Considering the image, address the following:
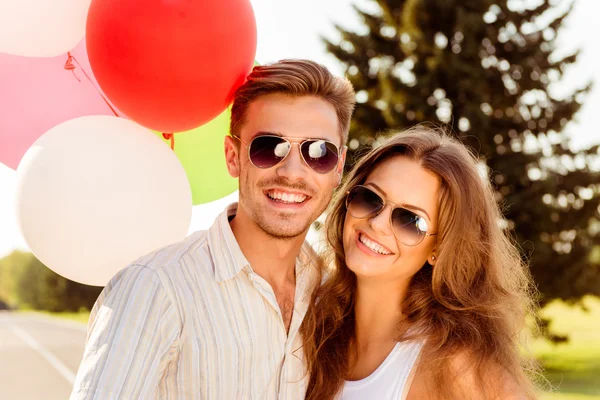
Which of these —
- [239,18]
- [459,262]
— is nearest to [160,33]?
[239,18]

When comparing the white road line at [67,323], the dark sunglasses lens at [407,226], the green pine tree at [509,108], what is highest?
the green pine tree at [509,108]

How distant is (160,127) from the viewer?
3209mm

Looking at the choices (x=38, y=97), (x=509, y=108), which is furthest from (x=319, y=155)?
(x=509, y=108)

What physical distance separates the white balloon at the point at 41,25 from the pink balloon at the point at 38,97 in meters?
0.24

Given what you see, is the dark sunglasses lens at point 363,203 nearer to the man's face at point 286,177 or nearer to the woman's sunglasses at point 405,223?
→ the woman's sunglasses at point 405,223

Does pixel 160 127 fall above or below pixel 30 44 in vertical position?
below

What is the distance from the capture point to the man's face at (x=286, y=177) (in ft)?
10.5

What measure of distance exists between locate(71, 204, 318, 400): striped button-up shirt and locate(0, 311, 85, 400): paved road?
1320cm

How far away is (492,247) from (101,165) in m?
1.89

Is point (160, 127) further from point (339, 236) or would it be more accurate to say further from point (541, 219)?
point (541, 219)

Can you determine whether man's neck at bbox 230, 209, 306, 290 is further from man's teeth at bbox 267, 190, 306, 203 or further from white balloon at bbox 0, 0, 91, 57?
white balloon at bbox 0, 0, 91, 57

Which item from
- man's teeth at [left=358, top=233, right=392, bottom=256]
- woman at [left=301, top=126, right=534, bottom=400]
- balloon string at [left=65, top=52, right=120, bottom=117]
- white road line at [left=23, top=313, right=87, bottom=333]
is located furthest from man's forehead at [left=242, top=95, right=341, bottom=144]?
white road line at [left=23, top=313, right=87, bottom=333]

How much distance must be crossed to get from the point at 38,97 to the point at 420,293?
215 cm

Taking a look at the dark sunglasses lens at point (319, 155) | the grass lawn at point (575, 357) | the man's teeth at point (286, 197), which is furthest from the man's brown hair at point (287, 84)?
the grass lawn at point (575, 357)
